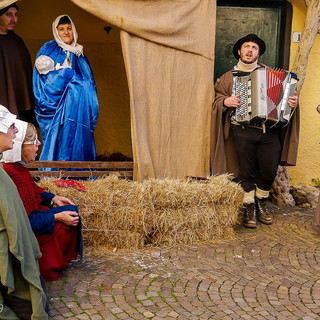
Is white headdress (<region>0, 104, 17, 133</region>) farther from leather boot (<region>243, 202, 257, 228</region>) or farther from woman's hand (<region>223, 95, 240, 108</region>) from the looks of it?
leather boot (<region>243, 202, 257, 228</region>)

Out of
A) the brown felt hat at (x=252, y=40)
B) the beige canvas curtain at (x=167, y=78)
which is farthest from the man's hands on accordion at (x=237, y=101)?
the brown felt hat at (x=252, y=40)

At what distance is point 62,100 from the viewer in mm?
5434

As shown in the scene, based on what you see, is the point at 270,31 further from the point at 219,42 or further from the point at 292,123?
the point at 292,123

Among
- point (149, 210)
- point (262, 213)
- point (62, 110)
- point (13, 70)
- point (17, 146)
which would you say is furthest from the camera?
point (262, 213)

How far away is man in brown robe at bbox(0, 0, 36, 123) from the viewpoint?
17.8ft

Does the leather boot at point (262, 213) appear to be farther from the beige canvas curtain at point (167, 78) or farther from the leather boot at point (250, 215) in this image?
the beige canvas curtain at point (167, 78)

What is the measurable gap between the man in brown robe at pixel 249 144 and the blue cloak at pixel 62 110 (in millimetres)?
1431

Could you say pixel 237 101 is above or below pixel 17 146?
above

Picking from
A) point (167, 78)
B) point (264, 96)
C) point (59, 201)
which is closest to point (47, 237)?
point (59, 201)

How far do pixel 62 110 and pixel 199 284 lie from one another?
252cm

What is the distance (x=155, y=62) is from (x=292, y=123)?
1658 mm

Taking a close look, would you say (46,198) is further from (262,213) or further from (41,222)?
(262,213)

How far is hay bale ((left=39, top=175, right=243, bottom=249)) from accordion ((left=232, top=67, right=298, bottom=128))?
0.80m

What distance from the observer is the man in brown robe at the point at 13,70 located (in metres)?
Result: 5.42
